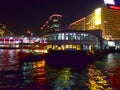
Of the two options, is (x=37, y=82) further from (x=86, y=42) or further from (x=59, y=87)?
(x=86, y=42)

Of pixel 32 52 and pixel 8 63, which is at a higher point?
pixel 32 52

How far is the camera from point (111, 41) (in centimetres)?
18888

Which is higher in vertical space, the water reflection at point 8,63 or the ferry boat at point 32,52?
the ferry boat at point 32,52

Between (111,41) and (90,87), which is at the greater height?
(111,41)

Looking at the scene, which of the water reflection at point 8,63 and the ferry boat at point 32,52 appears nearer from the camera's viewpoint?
the water reflection at point 8,63

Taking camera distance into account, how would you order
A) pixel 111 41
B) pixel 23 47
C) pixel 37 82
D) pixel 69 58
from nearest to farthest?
1. pixel 37 82
2. pixel 69 58
3. pixel 23 47
4. pixel 111 41

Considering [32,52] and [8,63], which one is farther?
[32,52]

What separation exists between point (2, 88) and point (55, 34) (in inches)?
2437

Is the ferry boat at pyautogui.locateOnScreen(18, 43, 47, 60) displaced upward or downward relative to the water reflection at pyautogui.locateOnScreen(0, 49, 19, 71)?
upward

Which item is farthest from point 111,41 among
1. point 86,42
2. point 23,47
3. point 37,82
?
point 37,82

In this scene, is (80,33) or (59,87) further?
(80,33)

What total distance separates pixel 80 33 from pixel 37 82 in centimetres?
5687

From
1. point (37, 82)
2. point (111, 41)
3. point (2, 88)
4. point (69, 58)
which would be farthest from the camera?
point (111, 41)

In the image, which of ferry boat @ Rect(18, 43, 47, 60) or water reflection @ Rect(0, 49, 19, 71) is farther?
ferry boat @ Rect(18, 43, 47, 60)
